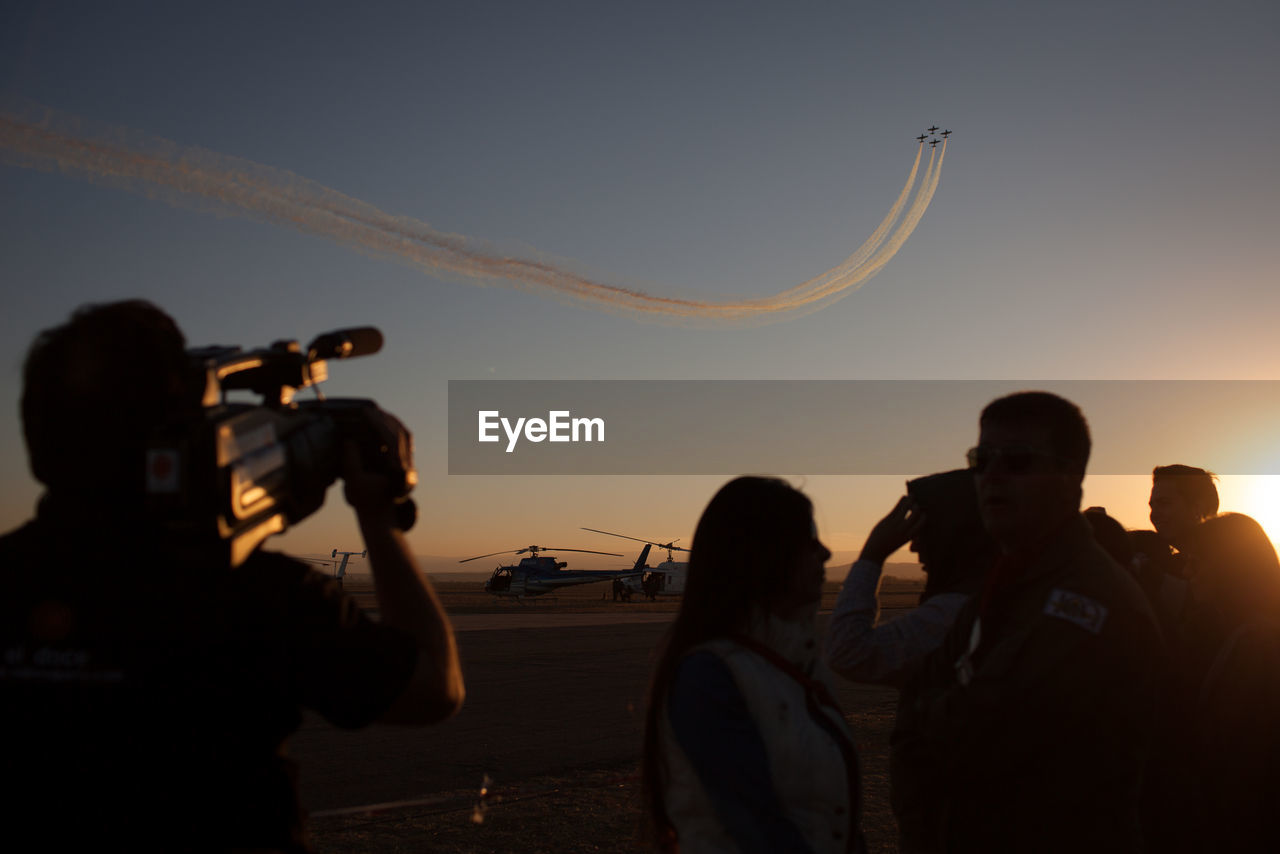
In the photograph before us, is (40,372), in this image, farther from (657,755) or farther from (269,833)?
(657,755)

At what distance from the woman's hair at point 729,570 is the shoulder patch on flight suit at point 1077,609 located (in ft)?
2.07

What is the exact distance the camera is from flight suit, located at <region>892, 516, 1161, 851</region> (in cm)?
215

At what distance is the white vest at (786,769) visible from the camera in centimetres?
214

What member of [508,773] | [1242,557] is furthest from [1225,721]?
[508,773]

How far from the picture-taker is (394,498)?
179cm

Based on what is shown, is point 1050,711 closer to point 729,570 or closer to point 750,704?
point 750,704

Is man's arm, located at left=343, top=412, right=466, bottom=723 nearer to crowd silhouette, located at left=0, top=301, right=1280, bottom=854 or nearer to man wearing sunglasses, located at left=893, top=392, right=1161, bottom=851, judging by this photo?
crowd silhouette, located at left=0, top=301, right=1280, bottom=854

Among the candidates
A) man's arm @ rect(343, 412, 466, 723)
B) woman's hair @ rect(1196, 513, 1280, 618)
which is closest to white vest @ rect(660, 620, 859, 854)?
man's arm @ rect(343, 412, 466, 723)

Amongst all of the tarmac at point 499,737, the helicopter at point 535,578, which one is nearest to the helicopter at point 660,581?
the helicopter at point 535,578

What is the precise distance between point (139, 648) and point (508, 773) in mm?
7370

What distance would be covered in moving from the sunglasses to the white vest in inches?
34.7

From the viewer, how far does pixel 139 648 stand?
55.3 inches

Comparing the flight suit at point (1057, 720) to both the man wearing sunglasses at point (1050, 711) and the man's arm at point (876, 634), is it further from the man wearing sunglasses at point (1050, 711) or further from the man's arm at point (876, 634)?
the man's arm at point (876, 634)

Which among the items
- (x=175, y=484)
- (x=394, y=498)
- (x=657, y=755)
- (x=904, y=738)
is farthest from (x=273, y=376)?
(x=904, y=738)
